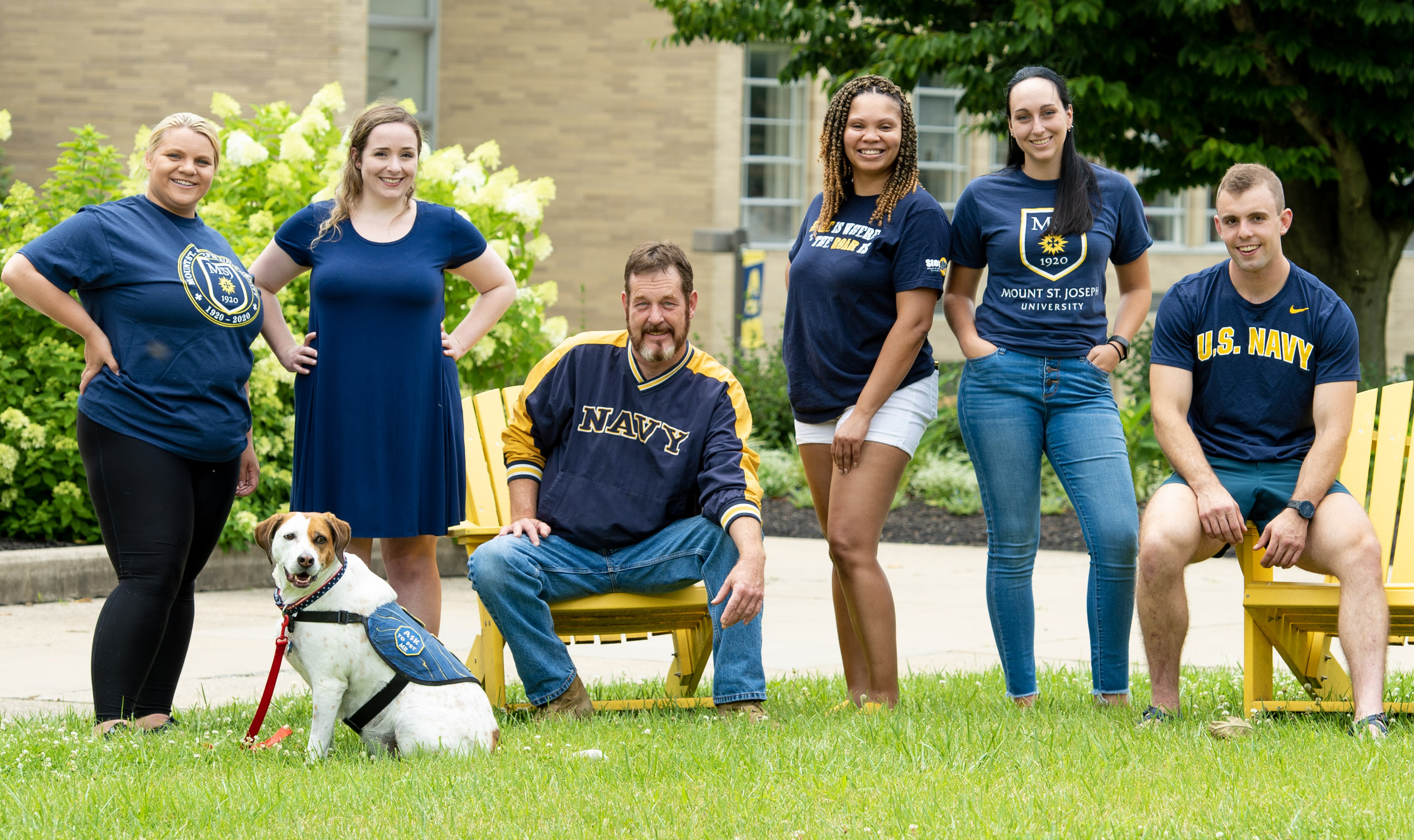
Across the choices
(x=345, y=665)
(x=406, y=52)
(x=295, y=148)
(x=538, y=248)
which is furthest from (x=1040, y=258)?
(x=406, y=52)

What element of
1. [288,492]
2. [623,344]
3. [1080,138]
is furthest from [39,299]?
[1080,138]

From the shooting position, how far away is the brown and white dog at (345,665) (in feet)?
14.1

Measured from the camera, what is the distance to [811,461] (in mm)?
5262

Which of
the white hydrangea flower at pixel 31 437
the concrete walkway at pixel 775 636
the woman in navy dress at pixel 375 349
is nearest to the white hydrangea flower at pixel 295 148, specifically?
the white hydrangea flower at pixel 31 437

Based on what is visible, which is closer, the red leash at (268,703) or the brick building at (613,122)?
the red leash at (268,703)

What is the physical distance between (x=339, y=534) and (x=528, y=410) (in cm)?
110

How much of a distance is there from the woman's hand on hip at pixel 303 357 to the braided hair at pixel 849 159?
1.71 m

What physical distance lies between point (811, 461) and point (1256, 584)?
147cm

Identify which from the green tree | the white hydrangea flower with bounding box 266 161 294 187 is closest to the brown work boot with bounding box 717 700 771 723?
the white hydrangea flower with bounding box 266 161 294 187

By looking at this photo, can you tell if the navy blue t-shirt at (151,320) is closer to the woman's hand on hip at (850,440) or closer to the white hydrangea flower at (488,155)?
the woman's hand on hip at (850,440)

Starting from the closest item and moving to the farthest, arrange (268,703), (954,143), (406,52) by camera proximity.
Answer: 1. (268,703)
2. (406,52)
3. (954,143)

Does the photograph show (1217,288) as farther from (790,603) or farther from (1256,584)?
(790,603)

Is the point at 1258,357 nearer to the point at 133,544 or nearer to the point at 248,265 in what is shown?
the point at 133,544

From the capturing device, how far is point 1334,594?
4.84 m
